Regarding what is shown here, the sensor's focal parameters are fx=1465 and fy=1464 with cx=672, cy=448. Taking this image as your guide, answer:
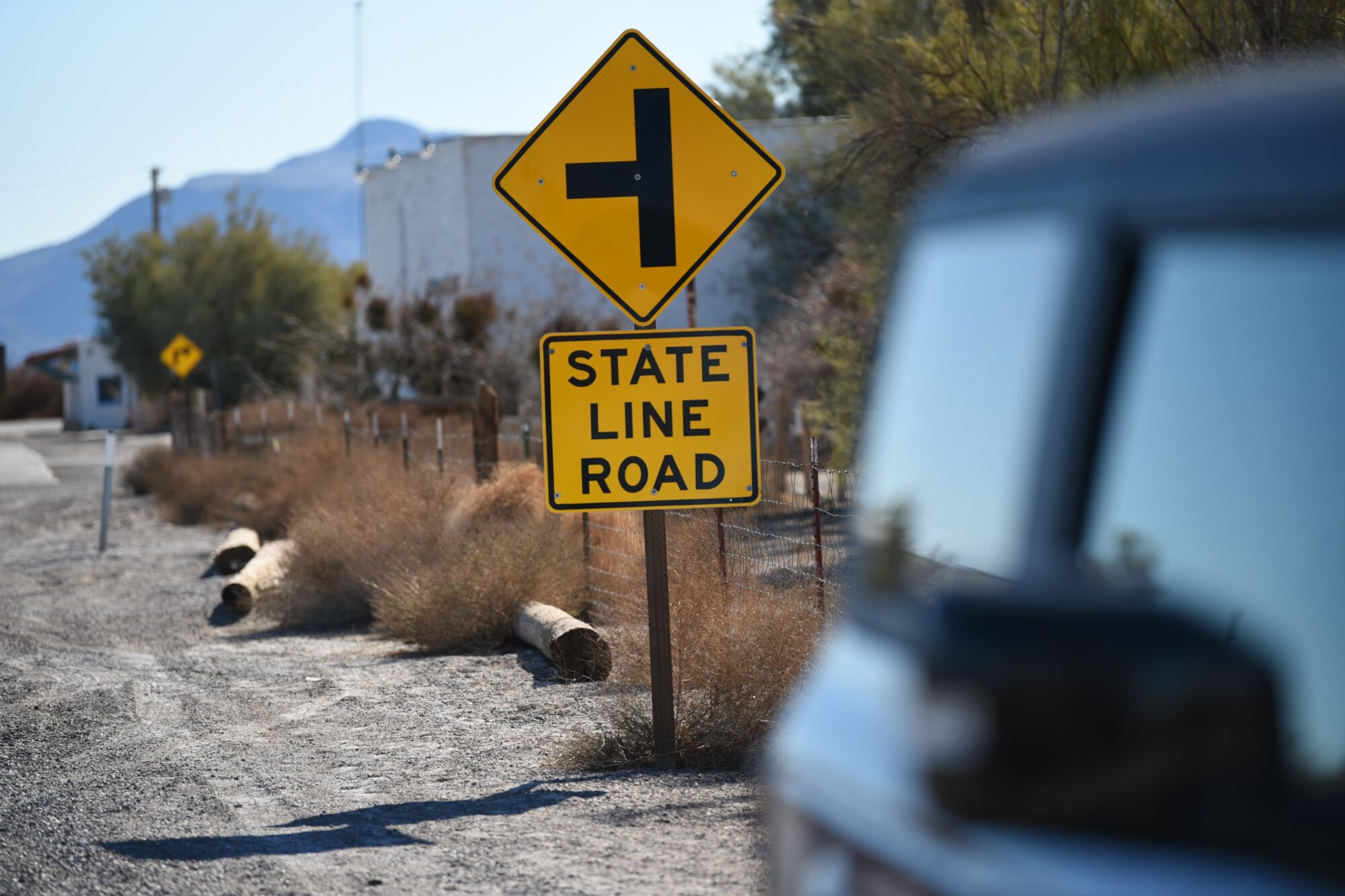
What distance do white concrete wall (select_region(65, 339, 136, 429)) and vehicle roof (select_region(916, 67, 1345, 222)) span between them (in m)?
73.6

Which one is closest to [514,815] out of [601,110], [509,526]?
[601,110]

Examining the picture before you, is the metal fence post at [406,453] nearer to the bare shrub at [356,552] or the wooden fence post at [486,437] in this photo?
the wooden fence post at [486,437]

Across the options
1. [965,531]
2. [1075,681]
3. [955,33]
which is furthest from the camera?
[955,33]

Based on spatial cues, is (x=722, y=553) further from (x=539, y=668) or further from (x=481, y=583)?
(x=481, y=583)

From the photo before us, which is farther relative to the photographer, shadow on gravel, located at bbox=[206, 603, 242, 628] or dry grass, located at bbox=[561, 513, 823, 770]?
shadow on gravel, located at bbox=[206, 603, 242, 628]

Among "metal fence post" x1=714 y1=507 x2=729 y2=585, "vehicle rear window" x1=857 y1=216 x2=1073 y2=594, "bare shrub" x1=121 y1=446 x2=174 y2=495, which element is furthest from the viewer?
"bare shrub" x1=121 y1=446 x2=174 y2=495

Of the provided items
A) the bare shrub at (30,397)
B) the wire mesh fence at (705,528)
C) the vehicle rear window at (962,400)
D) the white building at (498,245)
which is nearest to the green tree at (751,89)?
the white building at (498,245)

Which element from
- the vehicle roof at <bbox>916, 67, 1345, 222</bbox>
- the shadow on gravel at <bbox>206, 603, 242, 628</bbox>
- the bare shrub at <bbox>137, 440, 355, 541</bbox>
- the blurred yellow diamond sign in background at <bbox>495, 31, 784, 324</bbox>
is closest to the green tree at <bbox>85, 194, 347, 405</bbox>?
the bare shrub at <bbox>137, 440, 355, 541</bbox>

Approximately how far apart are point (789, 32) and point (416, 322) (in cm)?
1140

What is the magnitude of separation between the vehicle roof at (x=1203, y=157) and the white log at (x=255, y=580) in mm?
11280

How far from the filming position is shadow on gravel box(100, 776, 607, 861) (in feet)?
16.3

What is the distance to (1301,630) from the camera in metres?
1.15

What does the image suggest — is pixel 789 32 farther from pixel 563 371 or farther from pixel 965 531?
pixel 965 531

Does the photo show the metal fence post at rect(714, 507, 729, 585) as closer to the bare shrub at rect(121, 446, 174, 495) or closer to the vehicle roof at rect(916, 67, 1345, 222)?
the vehicle roof at rect(916, 67, 1345, 222)
